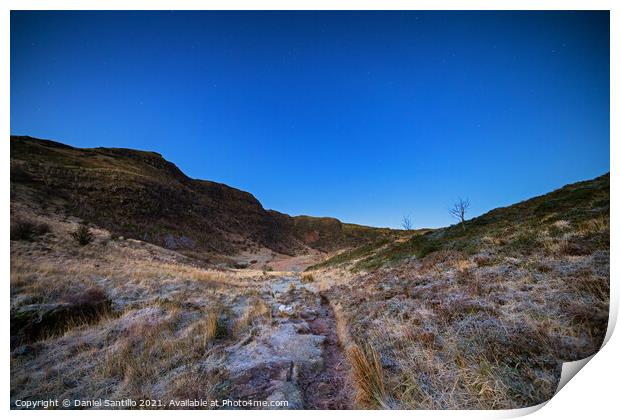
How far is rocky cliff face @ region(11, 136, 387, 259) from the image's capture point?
55.0 feet

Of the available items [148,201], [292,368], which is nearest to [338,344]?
[292,368]

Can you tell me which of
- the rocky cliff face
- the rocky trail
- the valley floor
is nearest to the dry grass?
the valley floor

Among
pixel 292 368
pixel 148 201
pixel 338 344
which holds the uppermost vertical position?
pixel 148 201

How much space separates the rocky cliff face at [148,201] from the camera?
55.0 feet

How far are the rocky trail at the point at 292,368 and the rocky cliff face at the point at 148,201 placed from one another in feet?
33.2

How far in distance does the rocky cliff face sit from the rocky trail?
10.1 metres

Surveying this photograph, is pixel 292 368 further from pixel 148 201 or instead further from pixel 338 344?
pixel 148 201

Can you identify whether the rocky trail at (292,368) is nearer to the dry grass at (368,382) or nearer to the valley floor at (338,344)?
the valley floor at (338,344)

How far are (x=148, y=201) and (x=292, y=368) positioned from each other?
34051mm

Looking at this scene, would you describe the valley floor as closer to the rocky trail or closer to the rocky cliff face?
the rocky trail

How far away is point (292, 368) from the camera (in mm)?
2875

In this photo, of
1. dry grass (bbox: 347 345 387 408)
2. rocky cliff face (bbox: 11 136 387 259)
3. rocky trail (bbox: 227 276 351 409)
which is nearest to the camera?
dry grass (bbox: 347 345 387 408)

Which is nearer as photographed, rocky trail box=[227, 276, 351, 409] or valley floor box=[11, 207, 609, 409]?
valley floor box=[11, 207, 609, 409]

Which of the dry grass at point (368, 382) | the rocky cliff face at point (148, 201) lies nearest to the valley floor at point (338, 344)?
the dry grass at point (368, 382)
